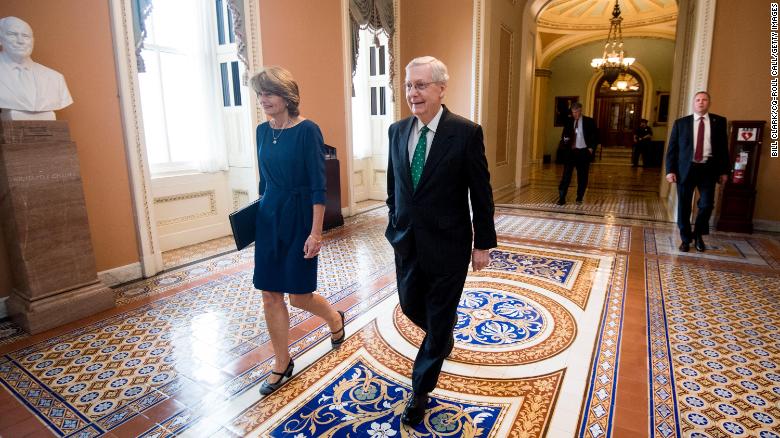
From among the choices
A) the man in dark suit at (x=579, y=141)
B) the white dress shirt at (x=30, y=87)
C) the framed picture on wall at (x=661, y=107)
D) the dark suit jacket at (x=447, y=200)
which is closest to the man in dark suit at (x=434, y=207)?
the dark suit jacket at (x=447, y=200)

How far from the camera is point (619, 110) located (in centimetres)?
1753

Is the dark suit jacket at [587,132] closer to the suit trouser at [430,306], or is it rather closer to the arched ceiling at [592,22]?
the suit trouser at [430,306]

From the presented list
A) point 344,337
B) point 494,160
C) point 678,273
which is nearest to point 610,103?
point 494,160

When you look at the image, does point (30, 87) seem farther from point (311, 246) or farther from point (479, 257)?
point (479, 257)

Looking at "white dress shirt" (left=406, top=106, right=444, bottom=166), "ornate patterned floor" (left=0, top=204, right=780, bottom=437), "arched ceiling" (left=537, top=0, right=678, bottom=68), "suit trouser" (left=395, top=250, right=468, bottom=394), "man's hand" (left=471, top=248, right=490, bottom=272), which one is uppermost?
"arched ceiling" (left=537, top=0, right=678, bottom=68)

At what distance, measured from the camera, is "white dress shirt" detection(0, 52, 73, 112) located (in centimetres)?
292

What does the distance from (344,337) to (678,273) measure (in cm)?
322

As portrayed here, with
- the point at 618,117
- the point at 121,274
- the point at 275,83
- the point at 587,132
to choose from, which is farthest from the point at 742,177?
the point at 618,117

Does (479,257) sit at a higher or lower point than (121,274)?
higher

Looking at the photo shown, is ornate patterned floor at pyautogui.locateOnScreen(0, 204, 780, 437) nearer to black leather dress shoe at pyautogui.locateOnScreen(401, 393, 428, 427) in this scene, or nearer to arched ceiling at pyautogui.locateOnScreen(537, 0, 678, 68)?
black leather dress shoe at pyautogui.locateOnScreen(401, 393, 428, 427)

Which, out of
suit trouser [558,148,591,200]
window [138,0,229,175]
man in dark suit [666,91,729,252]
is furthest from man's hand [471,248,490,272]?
suit trouser [558,148,591,200]

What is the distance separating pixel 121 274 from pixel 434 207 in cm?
343

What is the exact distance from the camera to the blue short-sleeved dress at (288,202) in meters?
2.10

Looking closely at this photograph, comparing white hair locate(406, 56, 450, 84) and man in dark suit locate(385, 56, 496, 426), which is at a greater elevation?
white hair locate(406, 56, 450, 84)
